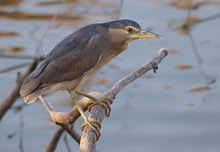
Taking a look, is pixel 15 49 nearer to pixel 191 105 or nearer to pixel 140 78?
pixel 140 78

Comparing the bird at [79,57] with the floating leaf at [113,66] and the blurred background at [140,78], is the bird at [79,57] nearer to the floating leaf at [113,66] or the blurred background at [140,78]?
the blurred background at [140,78]

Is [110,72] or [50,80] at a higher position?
[110,72]

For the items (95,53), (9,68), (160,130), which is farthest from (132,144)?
(95,53)

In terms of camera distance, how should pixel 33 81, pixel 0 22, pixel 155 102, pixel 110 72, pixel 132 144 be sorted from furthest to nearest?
pixel 0 22, pixel 110 72, pixel 155 102, pixel 132 144, pixel 33 81

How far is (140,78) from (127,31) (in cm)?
324

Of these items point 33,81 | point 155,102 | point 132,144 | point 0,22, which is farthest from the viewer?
point 0,22

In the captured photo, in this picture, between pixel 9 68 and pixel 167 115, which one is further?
pixel 9 68

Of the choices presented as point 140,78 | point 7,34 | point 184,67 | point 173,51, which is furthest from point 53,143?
point 7,34

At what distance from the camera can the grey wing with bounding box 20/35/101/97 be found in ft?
17.5

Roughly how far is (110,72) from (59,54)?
3113mm

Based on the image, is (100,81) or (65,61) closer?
(65,61)

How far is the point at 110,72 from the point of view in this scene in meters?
8.48

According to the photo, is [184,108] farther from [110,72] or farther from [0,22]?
[0,22]

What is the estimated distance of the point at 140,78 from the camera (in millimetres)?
8445
